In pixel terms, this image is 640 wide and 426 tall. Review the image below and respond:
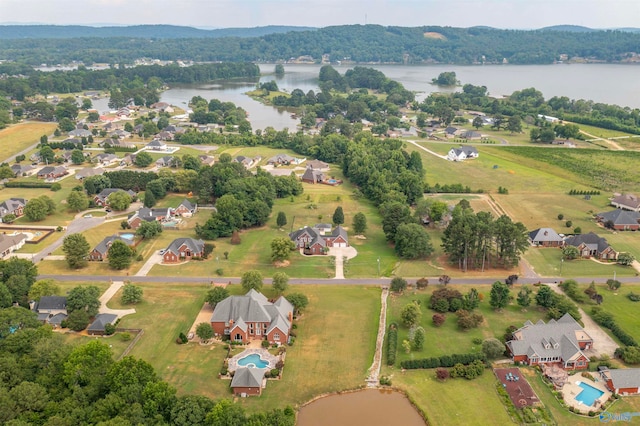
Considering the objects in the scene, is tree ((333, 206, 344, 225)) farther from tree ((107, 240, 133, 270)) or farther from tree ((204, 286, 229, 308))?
tree ((107, 240, 133, 270))

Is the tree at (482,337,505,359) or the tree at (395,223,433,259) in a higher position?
the tree at (395,223,433,259)

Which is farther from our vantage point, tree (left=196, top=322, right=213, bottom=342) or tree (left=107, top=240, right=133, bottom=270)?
tree (left=107, top=240, right=133, bottom=270)

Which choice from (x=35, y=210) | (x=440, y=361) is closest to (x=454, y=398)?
(x=440, y=361)

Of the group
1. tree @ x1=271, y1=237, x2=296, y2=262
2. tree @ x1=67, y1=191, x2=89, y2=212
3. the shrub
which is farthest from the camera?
tree @ x1=67, y1=191, x2=89, y2=212

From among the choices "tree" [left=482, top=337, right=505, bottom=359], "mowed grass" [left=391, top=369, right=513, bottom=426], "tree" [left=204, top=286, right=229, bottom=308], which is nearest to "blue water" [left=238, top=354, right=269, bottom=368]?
"tree" [left=204, top=286, right=229, bottom=308]

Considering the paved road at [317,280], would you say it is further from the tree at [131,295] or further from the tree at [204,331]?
the tree at [204,331]

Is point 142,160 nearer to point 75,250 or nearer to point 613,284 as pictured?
point 75,250

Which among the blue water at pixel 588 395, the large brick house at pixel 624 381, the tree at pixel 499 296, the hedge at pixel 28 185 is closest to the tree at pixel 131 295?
the tree at pixel 499 296

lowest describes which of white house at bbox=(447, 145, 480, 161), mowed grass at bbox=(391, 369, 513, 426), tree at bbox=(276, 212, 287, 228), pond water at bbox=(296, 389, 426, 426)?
pond water at bbox=(296, 389, 426, 426)
